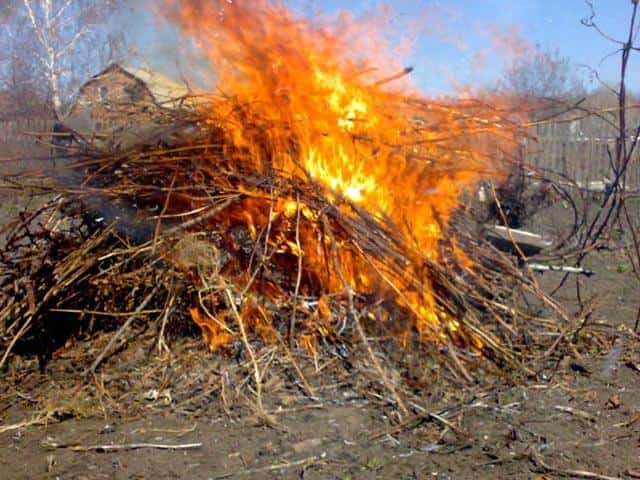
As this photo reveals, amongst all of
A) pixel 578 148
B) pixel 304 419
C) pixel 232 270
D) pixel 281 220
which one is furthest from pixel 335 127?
pixel 578 148

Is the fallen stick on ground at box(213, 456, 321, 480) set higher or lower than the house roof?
lower

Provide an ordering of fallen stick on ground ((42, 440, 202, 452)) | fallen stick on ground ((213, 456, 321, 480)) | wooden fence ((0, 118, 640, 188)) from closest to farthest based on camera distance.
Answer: fallen stick on ground ((213, 456, 321, 480)) → fallen stick on ground ((42, 440, 202, 452)) → wooden fence ((0, 118, 640, 188))

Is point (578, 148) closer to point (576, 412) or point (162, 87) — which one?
point (162, 87)

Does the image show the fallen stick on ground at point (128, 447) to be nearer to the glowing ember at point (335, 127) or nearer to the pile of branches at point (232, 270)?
the pile of branches at point (232, 270)

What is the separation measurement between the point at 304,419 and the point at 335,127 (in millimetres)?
2169

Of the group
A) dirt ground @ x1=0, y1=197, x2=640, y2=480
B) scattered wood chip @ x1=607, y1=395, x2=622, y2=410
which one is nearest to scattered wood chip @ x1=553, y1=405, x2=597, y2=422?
dirt ground @ x1=0, y1=197, x2=640, y2=480

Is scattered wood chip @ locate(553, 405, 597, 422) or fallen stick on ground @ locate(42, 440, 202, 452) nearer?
fallen stick on ground @ locate(42, 440, 202, 452)

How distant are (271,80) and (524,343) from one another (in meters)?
2.61

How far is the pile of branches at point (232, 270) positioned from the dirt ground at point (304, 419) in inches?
8.3

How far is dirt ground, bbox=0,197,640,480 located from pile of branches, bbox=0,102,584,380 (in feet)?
0.69

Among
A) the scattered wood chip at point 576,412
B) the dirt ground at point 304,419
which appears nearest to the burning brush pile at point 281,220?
the dirt ground at point 304,419

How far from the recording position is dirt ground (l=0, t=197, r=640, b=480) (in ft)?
11.3

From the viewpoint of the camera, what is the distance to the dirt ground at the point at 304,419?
3455 mm

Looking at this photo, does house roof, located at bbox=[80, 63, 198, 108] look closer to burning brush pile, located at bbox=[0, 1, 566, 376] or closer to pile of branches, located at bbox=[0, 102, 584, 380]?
burning brush pile, located at bbox=[0, 1, 566, 376]
